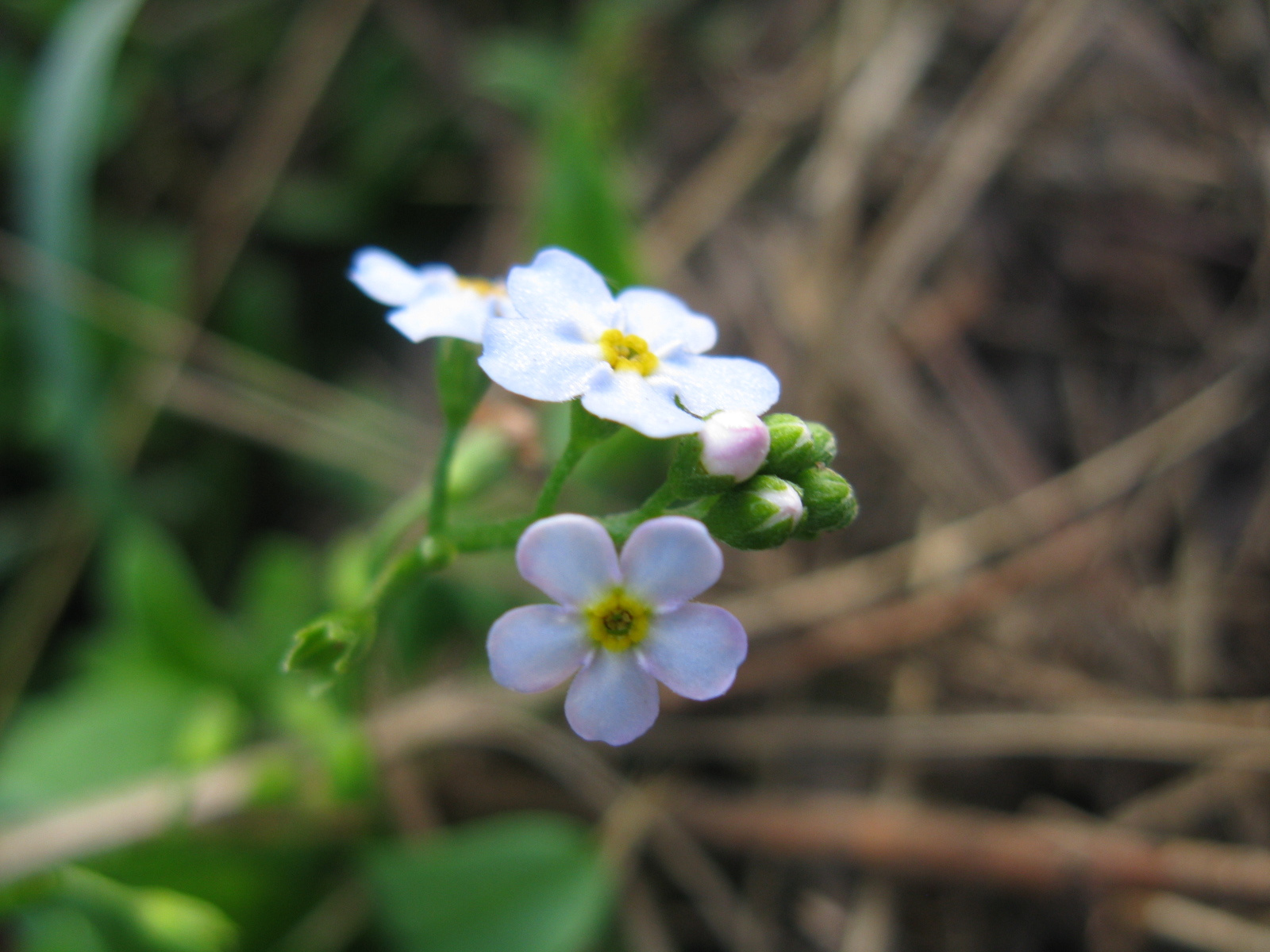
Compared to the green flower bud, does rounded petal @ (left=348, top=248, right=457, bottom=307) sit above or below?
above

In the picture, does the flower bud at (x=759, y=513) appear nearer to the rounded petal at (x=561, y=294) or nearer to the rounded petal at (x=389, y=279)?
the rounded petal at (x=561, y=294)

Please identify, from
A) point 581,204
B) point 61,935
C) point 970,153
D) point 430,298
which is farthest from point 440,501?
point 970,153

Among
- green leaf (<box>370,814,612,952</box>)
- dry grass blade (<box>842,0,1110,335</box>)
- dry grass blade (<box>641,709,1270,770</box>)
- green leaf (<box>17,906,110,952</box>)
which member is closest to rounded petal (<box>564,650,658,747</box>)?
green leaf (<box>370,814,612,952</box>)

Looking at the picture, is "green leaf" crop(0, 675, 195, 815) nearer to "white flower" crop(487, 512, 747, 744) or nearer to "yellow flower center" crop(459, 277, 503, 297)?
"yellow flower center" crop(459, 277, 503, 297)

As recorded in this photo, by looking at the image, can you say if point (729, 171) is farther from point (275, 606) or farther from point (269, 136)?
point (275, 606)

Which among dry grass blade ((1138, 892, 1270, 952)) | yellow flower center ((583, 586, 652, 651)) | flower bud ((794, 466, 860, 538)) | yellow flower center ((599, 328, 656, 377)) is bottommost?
dry grass blade ((1138, 892, 1270, 952))

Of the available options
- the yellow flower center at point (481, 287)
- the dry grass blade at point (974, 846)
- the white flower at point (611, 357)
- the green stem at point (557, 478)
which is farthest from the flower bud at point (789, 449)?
the dry grass blade at point (974, 846)
